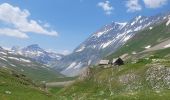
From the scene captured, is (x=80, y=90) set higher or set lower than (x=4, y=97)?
higher

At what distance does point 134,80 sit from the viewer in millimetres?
102750

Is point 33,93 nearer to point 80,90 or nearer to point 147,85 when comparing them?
point 147,85

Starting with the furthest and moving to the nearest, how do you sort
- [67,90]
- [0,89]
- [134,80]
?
[67,90] → [134,80] → [0,89]

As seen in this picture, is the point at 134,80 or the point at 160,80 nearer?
the point at 160,80

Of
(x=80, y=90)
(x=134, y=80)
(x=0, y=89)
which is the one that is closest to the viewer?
(x=0, y=89)

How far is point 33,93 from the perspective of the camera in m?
59.9

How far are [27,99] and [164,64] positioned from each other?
5737cm

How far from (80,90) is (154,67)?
2555 centimetres

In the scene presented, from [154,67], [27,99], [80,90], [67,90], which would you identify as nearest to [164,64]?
[154,67]

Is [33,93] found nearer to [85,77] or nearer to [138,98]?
[138,98]

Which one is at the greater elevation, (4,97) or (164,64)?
(164,64)

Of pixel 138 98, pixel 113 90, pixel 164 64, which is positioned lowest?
pixel 138 98

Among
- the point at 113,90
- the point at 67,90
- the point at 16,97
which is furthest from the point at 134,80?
the point at 16,97

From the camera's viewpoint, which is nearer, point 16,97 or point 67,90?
point 16,97
